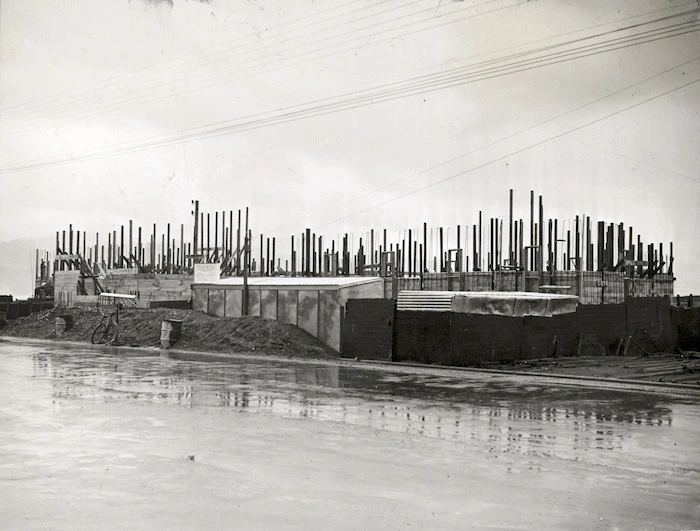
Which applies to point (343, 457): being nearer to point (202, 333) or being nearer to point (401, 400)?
point (401, 400)

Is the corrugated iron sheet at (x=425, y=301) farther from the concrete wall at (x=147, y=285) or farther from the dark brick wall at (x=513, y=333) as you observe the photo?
the concrete wall at (x=147, y=285)

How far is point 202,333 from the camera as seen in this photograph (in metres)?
34.7

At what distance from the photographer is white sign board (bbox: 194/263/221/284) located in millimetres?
39125

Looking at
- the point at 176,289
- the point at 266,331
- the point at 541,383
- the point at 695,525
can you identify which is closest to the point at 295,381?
the point at 541,383

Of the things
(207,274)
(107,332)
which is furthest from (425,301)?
(107,332)

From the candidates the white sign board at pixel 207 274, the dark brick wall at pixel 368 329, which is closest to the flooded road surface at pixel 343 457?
the dark brick wall at pixel 368 329

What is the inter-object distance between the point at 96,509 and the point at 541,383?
15.6 meters

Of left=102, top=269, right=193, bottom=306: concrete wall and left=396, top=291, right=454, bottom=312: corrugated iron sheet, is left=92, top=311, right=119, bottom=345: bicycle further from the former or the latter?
left=396, top=291, right=454, bottom=312: corrugated iron sheet

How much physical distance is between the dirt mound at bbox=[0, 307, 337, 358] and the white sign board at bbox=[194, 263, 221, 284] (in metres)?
2.12

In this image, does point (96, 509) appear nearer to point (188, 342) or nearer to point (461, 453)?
point (461, 453)

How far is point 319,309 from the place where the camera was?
1273 inches

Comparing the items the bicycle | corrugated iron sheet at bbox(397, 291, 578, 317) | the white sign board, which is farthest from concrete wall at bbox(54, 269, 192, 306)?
corrugated iron sheet at bbox(397, 291, 578, 317)

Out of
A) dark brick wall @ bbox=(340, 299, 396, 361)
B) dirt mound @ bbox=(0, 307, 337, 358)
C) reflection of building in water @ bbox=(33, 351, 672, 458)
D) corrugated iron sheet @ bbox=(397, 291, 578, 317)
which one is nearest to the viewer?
reflection of building in water @ bbox=(33, 351, 672, 458)

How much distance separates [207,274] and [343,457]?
101 feet
